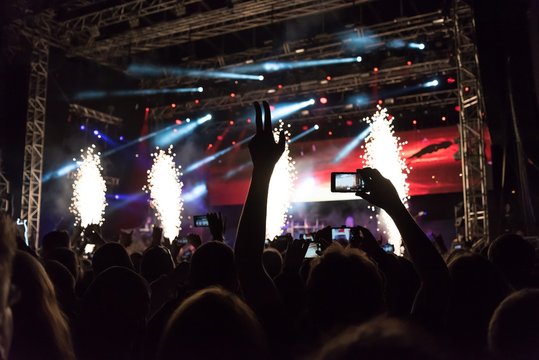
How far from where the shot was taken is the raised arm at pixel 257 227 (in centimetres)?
215

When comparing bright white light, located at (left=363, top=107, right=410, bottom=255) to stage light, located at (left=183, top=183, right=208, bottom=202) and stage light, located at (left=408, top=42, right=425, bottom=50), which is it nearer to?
stage light, located at (left=408, top=42, right=425, bottom=50)

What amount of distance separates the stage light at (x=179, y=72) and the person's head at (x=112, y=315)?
44.5ft

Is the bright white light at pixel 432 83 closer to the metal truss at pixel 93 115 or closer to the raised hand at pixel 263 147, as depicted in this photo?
the metal truss at pixel 93 115

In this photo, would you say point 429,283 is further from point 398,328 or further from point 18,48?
point 18,48

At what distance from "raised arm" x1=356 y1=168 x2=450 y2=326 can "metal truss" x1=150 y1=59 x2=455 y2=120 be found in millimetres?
11773

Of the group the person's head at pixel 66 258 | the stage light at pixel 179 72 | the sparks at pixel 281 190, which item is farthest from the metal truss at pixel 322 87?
the person's head at pixel 66 258

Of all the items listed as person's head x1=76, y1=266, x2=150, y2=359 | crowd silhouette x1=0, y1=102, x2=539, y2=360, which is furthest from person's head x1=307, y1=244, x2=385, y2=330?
person's head x1=76, y1=266, x2=150, y2=359

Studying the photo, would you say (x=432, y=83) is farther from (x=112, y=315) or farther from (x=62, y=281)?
(x=112, y=315)

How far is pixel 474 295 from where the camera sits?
8.03ft

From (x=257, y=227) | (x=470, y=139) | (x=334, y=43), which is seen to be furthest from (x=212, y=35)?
(x=257, y=227)

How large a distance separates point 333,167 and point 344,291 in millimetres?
15646

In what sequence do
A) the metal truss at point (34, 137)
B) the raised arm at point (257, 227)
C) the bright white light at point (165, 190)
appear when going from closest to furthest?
1. the raised arm at point (257, 227)
2. the metal truss at point (34, 137)
3. the bright white light at point (165, 190)

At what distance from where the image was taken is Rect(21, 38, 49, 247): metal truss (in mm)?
13195

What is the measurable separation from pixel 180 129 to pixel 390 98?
7.59 meters
